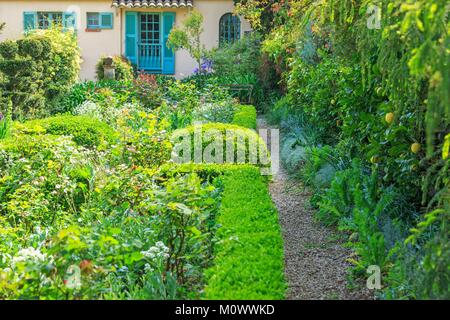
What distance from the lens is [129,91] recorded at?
49.5 feet

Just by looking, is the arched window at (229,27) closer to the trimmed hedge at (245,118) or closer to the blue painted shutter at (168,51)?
the blue painted shutter at (168,51)

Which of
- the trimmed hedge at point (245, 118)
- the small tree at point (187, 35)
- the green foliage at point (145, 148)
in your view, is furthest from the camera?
the small tree at point (187, 35)

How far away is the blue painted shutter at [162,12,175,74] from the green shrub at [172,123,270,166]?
12452 millimetres

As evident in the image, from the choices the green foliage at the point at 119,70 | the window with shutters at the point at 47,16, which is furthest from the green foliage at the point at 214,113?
the window with shutters at the point at 47,16

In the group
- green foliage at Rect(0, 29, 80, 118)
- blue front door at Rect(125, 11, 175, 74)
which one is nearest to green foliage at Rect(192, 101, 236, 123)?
green foliage at Rect(0, 29, 80, 118)

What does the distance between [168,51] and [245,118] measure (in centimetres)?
1025

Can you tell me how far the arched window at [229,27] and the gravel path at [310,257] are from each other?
14.1m

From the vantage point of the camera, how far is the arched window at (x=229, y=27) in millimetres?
21219

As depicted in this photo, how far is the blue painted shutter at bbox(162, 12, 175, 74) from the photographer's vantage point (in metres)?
21.1

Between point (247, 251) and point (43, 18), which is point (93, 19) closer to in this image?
point (43, 18)

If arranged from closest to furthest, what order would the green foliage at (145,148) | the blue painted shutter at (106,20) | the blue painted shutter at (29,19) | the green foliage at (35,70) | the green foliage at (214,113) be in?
the green foliage at (145,148)
the green foliage at (214,113)
the green foliage at (35,70)
the blue painted shutter at (29,19)
the blue painted shutter at (106,20)

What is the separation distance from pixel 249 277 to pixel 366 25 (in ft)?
6.78

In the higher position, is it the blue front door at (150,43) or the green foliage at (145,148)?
the blue front door at (150,43)

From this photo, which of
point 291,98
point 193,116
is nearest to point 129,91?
point 193,116
